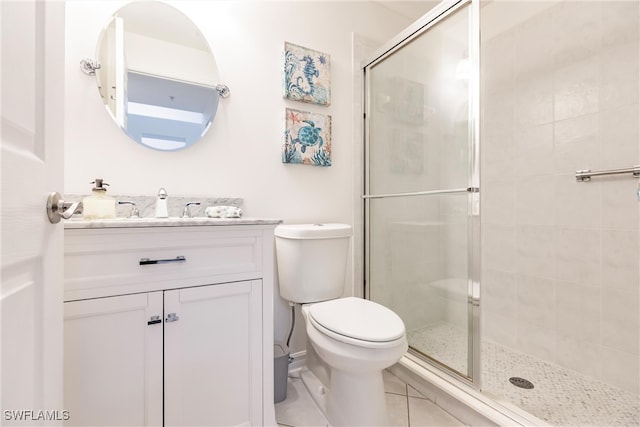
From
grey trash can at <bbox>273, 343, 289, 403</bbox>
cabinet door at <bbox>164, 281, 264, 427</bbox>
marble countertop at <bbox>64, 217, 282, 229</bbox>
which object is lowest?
grey trash can at <bbox>273, 343, 289, 403</bbox>

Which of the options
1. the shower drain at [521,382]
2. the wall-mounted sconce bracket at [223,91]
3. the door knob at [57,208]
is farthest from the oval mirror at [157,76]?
the shower drain at [521,382]

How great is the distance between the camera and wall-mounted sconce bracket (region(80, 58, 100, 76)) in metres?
1.20

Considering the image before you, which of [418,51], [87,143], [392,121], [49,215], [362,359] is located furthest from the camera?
[392,121]

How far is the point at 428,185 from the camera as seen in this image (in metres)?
1.62

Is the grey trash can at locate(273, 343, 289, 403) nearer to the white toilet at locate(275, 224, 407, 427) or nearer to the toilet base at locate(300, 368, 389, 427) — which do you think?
the white toilet at locate(275, 224, 407, 427)

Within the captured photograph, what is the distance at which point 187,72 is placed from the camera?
1.41 m

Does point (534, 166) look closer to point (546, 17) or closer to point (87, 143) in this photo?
point (546, 17)

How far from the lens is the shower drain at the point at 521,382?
1451 mm

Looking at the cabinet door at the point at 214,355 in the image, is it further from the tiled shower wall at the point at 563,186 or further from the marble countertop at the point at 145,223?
the tiled shower wall at the point at 563,186

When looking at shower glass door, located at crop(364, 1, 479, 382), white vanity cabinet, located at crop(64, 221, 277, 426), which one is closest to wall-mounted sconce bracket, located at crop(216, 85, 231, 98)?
white vanity cabinet, located at crop(64, 221, 277, 426)

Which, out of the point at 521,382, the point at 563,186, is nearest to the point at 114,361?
the point at 521,382

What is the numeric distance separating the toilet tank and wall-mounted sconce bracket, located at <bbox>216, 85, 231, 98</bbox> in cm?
74

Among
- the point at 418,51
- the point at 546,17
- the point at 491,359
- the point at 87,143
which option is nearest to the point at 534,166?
the point at 546,17

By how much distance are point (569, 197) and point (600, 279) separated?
0.45 metres
